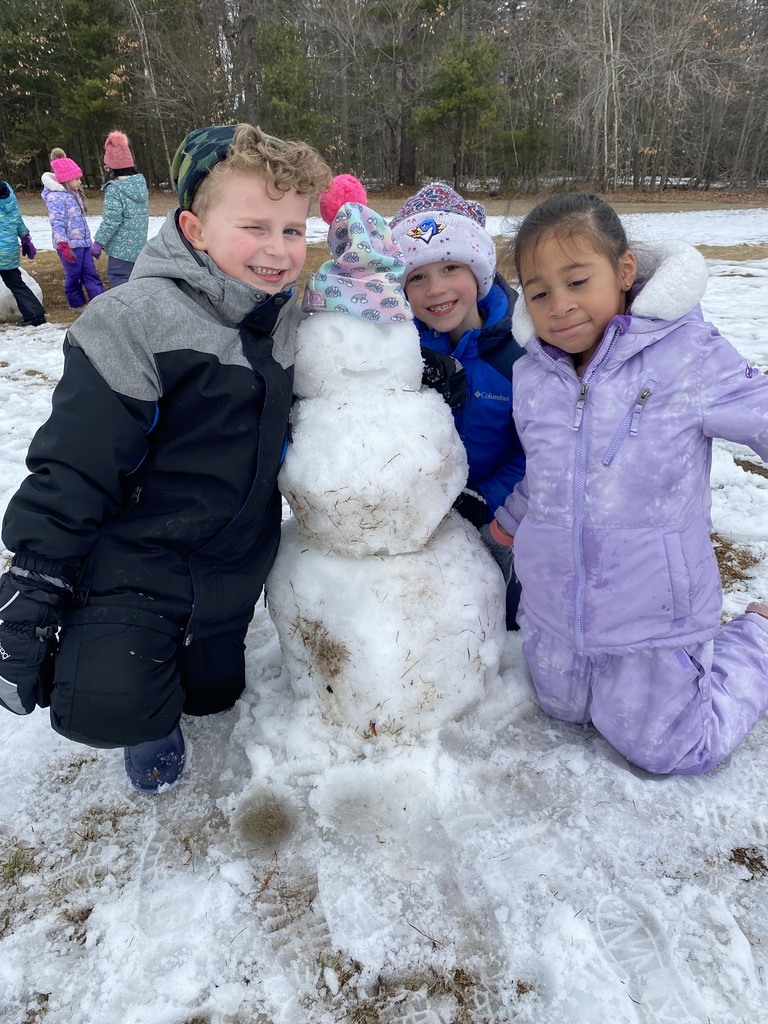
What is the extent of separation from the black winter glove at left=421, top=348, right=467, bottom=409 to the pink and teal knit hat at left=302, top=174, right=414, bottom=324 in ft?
0.72

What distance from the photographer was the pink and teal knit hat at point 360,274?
5.59ft

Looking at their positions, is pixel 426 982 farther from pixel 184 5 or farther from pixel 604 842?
pixel 184 5

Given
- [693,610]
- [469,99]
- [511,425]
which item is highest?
[469,99]

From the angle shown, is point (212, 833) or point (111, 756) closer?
point (212, 833)

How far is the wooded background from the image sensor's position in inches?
878

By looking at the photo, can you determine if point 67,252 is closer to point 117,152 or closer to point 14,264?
point 14,264

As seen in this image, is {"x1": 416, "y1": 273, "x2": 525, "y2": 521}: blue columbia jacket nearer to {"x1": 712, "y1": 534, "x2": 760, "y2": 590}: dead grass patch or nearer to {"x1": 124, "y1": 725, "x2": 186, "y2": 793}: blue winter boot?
{"x1": 712, "y1": 534, "x2": 760, "y2": 590}: dead grass patch

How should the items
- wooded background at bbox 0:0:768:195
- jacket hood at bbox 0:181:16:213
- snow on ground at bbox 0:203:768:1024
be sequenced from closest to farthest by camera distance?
snow on ground at bbox 0:203:768:1024 → jacket hood at bbox 0:181:16:213 → wooded background at bbox 0:0:768:195

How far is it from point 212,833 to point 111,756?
44cm

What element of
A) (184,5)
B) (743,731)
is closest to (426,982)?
(743,731)

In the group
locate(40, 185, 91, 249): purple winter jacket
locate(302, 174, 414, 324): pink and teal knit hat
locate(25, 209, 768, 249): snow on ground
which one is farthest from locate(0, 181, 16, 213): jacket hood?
locate(302, 174, 414, 324): pink and teal knit hat

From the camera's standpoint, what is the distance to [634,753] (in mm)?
1787

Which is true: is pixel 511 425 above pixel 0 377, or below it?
above

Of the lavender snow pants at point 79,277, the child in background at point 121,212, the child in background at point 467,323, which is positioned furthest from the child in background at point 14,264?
the child in background at point 467,323
